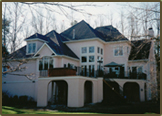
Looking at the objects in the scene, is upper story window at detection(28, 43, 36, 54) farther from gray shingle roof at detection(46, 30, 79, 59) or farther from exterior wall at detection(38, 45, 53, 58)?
gray shingle roof at detection(46, 30, 79, 59)

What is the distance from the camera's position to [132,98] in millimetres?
26266

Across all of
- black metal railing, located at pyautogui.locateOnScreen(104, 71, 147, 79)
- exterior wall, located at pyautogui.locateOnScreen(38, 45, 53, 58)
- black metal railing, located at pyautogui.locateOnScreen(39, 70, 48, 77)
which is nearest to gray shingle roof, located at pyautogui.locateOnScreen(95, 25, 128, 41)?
black metal railing, located at pyautogui.locateOnScreen(104, 71, 147, 79)

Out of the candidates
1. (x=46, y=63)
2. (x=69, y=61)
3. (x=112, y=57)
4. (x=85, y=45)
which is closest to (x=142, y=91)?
(x=112, y=57)

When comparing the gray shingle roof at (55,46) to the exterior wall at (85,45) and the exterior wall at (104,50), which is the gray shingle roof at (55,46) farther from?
the exterior wall at (104,50)

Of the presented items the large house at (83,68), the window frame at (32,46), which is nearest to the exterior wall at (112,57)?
the large house at (83,68)

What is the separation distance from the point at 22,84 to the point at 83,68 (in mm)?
8590

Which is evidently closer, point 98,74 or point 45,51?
point 98,74

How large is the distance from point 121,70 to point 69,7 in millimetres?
20239

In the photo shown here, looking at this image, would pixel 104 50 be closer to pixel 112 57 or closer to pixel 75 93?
pixel 112 57

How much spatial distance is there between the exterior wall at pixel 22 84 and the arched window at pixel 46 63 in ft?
4.28

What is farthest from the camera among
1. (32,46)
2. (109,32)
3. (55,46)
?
(109,32)

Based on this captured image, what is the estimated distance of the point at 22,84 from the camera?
27.0 metres

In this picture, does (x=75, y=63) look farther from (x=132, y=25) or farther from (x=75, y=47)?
(x=132, y=25)

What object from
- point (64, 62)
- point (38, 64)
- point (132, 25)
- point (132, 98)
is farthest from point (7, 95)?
point (132, 25)
